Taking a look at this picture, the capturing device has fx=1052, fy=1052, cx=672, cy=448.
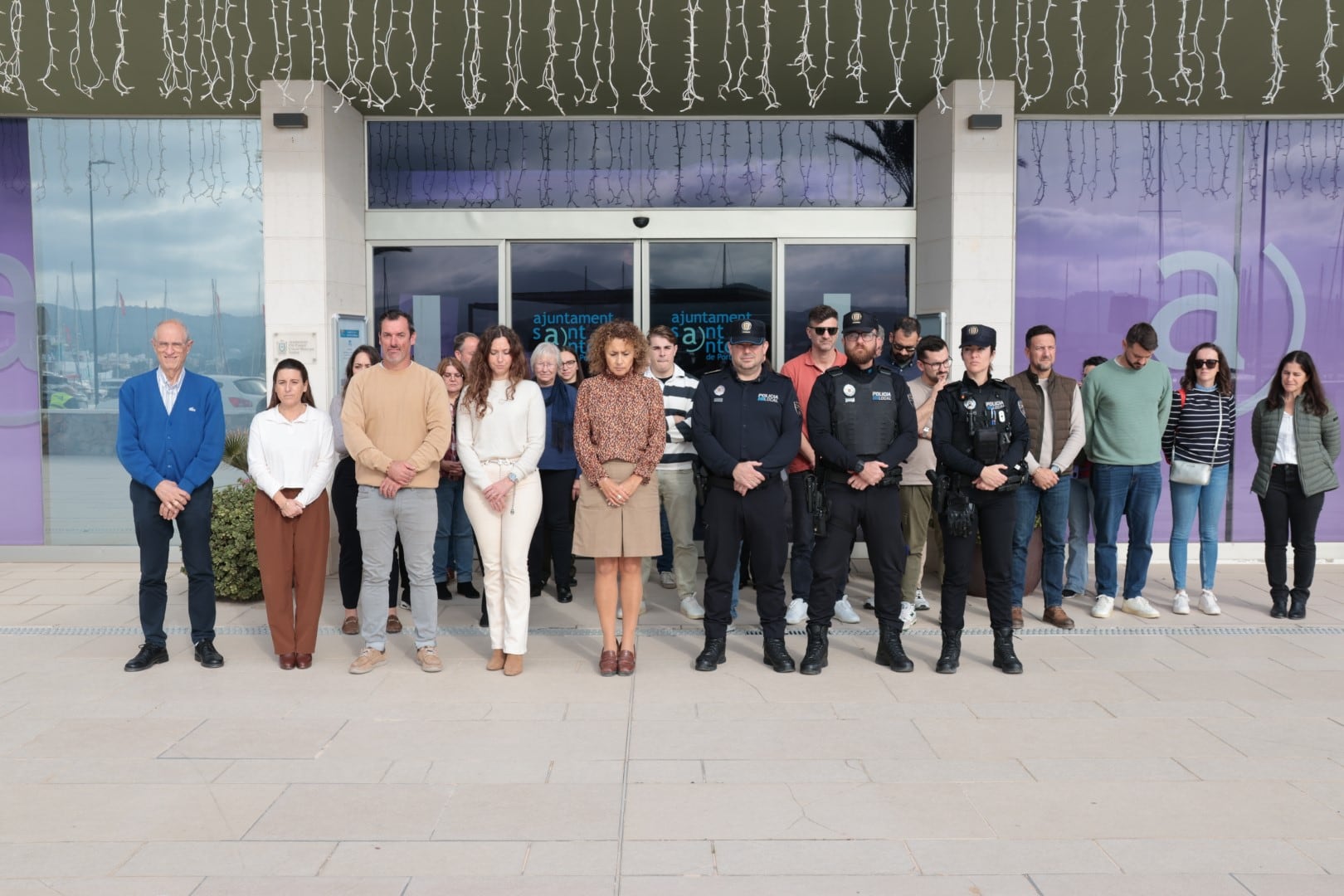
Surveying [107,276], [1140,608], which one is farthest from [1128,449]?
[107,276]

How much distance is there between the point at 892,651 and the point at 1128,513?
95.9 inches

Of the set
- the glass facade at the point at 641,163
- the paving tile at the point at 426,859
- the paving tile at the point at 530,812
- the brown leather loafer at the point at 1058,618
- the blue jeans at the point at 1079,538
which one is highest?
the glass facade at the point at 641,163

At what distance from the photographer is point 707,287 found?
9.07m

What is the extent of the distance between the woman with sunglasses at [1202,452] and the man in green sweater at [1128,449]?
282 mm

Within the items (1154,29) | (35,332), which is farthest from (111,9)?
(1154,29)

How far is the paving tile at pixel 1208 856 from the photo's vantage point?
3217 mm

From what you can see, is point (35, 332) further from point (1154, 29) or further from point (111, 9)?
point (1154, 29)

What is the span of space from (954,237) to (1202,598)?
10.5 feet

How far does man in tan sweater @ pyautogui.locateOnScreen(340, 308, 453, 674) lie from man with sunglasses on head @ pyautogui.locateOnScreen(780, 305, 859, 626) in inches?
80.5

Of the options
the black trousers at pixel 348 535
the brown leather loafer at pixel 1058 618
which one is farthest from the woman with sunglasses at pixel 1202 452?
the black trousers at pixel 348 535

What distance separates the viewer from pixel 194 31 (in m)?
6.86

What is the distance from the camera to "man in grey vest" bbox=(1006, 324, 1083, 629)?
6477 millimetres

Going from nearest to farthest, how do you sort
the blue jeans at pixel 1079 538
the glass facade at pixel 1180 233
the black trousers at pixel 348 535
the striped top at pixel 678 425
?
the striped top at pixel 678 425, the black trousers at pixel 348 535, the blue jeans at pixel 1079 538, the glass facade at pixel 1180 233

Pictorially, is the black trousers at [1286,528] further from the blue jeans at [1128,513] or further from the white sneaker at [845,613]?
the white sneaker at [845,613]
